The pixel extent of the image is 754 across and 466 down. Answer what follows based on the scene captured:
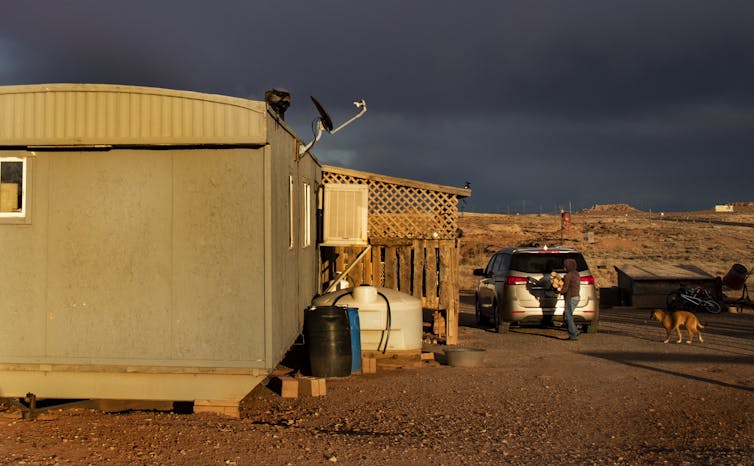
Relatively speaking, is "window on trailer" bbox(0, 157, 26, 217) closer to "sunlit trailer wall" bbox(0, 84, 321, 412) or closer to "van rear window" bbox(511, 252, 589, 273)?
"sunlit trailer wall" bbox(0, 84, 321, 412)

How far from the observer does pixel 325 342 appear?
952 cm

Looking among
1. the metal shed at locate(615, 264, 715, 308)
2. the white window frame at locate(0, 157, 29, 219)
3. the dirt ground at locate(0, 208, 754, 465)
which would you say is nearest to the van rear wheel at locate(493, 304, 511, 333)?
the dirt ground at locate(0, 208, 754, 465)

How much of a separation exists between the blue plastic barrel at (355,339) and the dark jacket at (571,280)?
4578 mm

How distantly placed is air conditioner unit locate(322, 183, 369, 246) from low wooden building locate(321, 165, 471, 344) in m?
0.16

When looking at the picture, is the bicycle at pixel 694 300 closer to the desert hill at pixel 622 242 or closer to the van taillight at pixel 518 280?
the van taillight at pixel 518 280

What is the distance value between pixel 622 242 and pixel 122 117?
1716 inches

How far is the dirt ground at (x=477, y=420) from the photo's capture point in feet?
20.9

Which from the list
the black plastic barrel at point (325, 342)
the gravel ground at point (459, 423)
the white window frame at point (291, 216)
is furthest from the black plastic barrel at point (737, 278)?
the white window frame at point (291, 216)

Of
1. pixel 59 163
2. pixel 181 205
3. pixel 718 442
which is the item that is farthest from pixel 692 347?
pixel 59 163

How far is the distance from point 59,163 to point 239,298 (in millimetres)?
2314

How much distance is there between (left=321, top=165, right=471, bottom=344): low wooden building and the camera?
1348 centimetres

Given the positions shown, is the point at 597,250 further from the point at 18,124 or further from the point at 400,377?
the point at 18,124

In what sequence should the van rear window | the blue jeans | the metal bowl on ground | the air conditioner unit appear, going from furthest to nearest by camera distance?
1. the van rear window
2. the blue jeans
3. the air conditioner unit
4. the metal bowl on ground

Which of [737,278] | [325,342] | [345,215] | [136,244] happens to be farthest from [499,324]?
[737,278]
